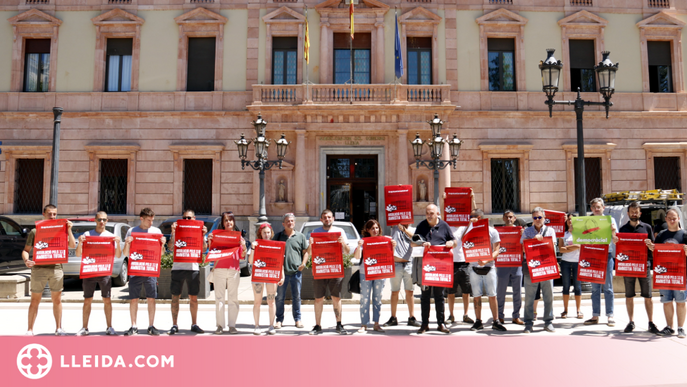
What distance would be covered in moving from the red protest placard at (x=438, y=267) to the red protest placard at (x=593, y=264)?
2701 mm

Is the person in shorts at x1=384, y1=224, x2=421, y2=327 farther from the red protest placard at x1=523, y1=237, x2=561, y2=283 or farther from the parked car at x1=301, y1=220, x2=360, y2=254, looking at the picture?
the parked car at x1=301, y1=220, x2=360, y2=254

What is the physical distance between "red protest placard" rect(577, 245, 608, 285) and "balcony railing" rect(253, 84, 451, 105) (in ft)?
43.6

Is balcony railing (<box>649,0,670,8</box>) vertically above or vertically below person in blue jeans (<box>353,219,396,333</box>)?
above

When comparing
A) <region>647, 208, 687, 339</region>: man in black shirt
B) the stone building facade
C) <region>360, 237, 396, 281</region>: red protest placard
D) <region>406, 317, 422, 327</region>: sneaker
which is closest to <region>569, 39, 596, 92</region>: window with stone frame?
the stone building facade

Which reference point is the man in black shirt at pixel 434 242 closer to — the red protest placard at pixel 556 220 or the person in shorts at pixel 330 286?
the person in shorts at pixel 330 286

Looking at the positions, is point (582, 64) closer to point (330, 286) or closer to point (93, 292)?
point (330, 286)

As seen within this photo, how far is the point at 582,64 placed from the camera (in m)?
22.5

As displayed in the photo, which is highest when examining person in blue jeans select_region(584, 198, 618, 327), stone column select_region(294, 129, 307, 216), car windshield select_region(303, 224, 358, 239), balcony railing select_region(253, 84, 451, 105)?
balcony railing select_region(253, 84, 451, 105)

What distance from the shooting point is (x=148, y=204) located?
71.7 ft

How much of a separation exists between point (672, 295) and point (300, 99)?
54.5 feet

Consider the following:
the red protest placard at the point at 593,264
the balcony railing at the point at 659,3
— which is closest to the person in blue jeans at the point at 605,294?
the red protest placard at the point at 593,264

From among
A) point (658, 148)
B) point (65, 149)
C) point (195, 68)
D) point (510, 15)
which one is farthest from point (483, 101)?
point (65, 149)

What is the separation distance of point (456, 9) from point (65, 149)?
19.5 meters

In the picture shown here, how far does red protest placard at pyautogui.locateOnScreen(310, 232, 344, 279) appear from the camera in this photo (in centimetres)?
825
